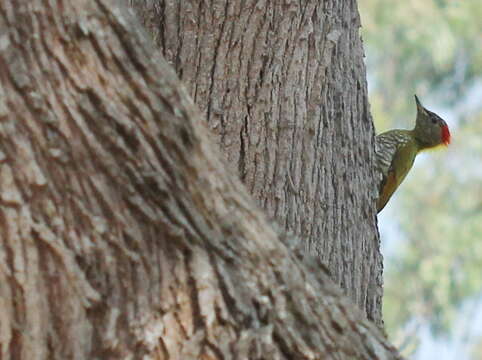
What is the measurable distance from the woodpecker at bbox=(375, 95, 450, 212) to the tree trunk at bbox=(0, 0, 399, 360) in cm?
263

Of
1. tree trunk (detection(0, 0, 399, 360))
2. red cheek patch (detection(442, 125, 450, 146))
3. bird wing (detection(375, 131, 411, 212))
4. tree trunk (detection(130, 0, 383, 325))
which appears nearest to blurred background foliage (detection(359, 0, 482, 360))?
red cheek patch (detection(442, 125, 450, 146))

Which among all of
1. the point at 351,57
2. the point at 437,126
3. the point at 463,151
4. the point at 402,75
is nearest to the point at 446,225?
the point at 463,151

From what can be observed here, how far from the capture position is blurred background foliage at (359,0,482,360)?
13711 millimetres

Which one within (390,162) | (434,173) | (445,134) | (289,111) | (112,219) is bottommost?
(112,219)

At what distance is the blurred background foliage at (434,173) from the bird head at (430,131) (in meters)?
6.29

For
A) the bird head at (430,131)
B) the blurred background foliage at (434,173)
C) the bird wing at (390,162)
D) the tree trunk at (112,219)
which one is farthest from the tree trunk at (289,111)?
the blurred background foliage at (434,173)

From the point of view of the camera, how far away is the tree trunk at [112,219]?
7.23 feet

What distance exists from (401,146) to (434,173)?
982 cm

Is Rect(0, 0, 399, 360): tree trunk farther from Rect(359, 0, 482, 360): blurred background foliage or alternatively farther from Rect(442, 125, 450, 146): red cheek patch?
Rect(359, 0, 482, 360): blurred background foliage

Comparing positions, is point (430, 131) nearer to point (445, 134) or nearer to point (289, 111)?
point (445, 134)

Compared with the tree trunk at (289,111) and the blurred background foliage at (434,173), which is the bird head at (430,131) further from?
the blurred background foliage at (434,173)

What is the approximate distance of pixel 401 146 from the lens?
623cm

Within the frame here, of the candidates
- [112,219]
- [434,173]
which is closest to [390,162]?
[112,219]

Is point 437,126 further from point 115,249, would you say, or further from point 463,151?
point 463,151
